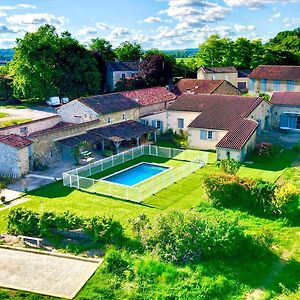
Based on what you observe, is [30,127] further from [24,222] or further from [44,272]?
[44,272]

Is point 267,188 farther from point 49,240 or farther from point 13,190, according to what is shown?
point 13,190

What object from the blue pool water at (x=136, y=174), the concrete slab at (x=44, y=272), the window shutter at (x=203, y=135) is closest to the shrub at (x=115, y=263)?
the concrete slab at (x=44, y=272)

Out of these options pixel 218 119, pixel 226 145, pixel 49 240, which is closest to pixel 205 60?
pixel 218 119

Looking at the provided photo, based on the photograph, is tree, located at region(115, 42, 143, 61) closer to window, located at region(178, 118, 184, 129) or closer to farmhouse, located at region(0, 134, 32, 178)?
window, located at region(178, 118, 184, 129)

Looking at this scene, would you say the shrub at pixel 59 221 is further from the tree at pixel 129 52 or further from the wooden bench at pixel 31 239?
the tree at pixel 129 52

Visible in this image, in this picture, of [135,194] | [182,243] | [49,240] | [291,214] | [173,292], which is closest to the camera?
[173,292]

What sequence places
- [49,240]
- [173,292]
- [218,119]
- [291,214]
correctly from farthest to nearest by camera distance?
[218,119], [291,214], [49,240], [173,292]

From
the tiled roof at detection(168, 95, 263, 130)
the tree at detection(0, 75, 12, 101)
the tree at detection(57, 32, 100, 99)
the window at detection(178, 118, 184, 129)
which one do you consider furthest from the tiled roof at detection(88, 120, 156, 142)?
the tree at detection(0, 75, 12, 101)
